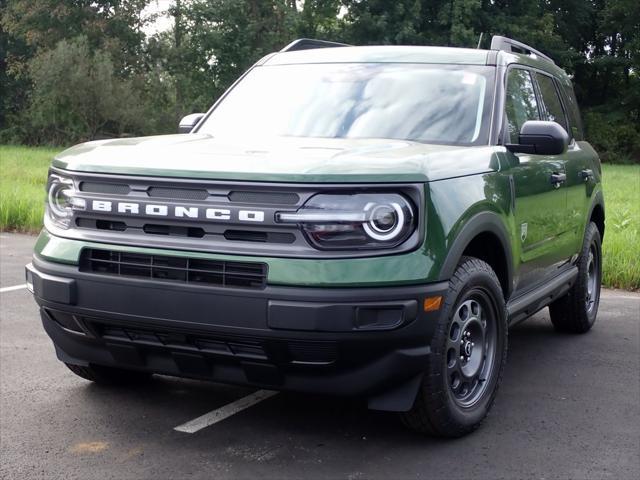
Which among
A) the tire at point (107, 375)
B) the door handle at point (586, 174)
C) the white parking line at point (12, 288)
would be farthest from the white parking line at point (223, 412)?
the white parking line at point (12, 288)

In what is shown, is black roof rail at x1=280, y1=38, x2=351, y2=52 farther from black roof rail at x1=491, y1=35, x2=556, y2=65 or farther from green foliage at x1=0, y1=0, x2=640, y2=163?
green foliage at x1=0, y1=0, x2=640, y2=163

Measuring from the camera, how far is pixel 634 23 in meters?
48.9

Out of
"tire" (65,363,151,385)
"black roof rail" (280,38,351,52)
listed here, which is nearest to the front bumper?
"tire" (65,363,151,385)

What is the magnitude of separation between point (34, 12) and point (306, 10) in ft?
47.3

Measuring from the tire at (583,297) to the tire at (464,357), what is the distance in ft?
6.97

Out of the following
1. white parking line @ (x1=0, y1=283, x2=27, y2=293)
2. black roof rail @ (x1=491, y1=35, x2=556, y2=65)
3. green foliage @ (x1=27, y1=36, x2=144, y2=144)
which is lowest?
green foliage @ (x1=27, y1=36, x2=144, y2=144)

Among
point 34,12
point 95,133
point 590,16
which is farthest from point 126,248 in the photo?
point 590,16

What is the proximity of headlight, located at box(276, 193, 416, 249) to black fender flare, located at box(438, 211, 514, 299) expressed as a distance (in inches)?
11.7

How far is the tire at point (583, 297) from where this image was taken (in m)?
6.29

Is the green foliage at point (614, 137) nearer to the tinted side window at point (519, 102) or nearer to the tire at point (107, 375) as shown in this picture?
the tinted side window at point (519, 102)

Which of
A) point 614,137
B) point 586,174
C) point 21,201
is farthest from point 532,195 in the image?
point 614,137

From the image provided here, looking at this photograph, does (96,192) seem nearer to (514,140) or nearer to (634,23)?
(514,140)

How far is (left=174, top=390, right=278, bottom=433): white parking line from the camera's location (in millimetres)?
4207

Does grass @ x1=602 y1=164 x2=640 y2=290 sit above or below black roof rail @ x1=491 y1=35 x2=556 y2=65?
below
